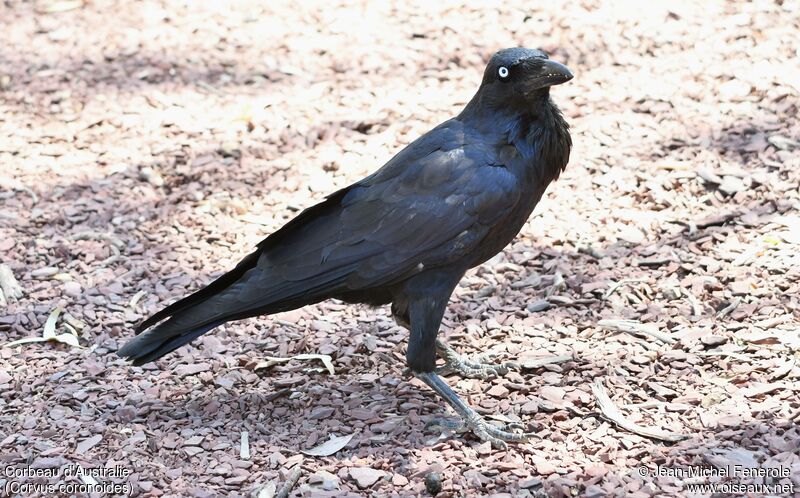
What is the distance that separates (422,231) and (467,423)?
0.92 m

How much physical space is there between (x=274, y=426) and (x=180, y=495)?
0.70 meters

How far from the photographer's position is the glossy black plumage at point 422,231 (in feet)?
15.4

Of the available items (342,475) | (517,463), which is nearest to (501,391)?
(517,463)

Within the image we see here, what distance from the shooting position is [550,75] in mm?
4703

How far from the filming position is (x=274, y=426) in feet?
15.5

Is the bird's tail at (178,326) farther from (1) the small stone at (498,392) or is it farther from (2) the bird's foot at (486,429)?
(1) the small stone at (498,392)

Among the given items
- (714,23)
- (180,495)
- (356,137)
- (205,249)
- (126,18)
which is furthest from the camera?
(126,18)

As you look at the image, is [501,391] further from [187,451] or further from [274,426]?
[187,451]

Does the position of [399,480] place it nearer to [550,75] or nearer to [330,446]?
[330,446]

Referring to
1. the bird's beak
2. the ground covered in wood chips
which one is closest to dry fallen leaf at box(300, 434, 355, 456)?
the ground covered in wood chips

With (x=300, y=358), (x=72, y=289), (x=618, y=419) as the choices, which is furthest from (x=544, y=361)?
(x=72, y=289)

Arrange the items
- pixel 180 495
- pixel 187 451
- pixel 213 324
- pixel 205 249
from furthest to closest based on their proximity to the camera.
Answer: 1. pixel 205 249
2. pixel 213 324
3. pixel 187 451
4. pixel 180 495

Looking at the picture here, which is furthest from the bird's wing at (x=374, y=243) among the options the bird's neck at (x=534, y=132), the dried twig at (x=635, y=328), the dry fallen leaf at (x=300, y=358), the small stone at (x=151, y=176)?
the small stone at (x=151, y=176)

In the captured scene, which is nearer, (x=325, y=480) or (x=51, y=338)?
(x=325, y=480)
